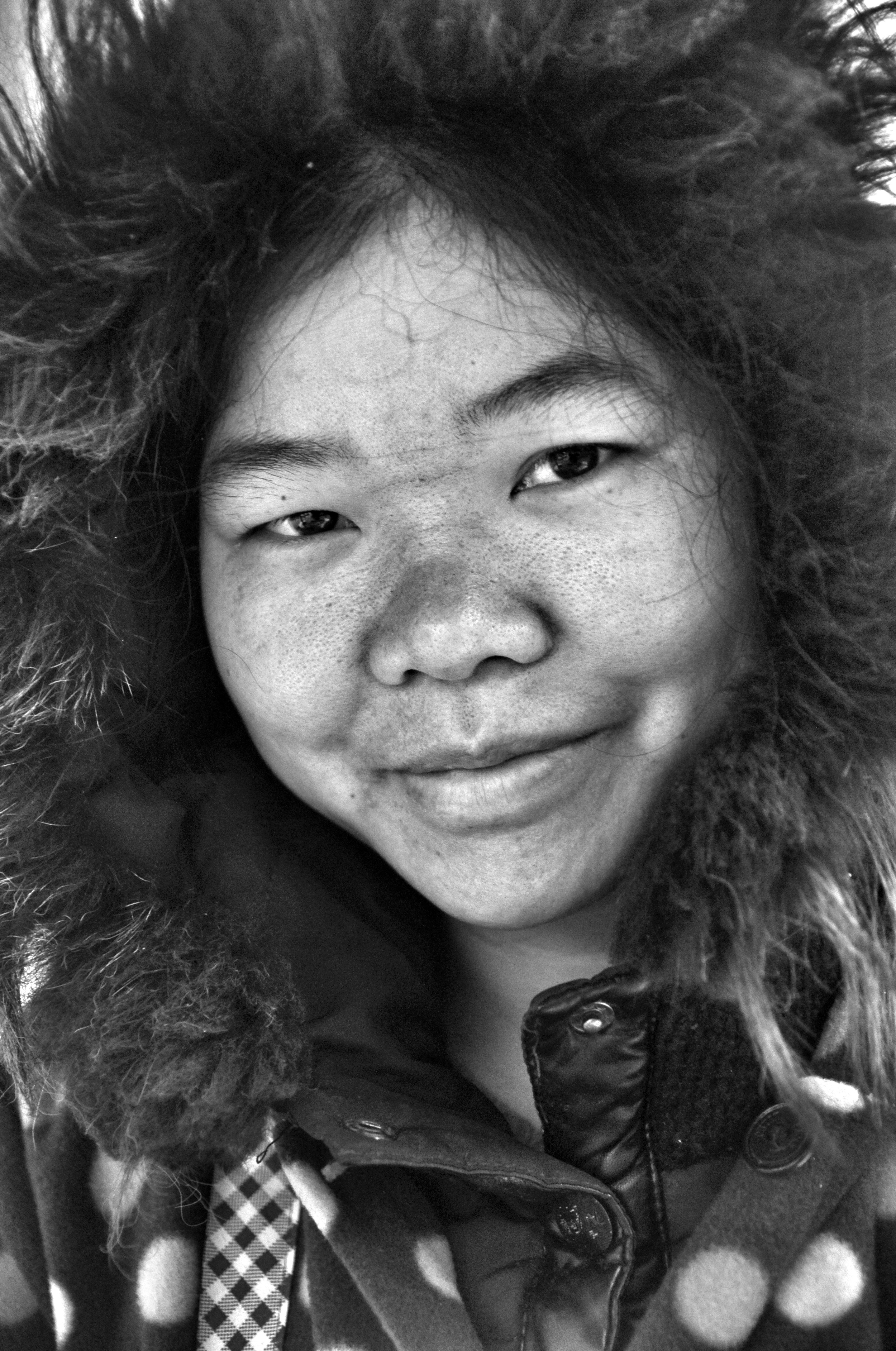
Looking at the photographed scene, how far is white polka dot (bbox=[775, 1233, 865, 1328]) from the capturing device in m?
1.00

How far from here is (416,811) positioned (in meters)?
1.18

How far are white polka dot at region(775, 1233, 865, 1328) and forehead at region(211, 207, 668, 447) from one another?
25.0 inches

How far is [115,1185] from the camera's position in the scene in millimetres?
1265

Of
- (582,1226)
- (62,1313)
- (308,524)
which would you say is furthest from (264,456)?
(62,1313)

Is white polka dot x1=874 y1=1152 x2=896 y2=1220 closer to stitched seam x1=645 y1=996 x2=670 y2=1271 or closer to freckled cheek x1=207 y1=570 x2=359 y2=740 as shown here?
stitched seam x1=645 y1=996 x2=670 y2=1271

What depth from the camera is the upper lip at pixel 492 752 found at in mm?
1109

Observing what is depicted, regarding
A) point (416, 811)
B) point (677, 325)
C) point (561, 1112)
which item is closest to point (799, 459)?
point (677, 325)

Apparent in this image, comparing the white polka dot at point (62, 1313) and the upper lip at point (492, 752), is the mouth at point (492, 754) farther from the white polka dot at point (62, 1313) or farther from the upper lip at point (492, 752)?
the white polka dot at point (62, 1313)

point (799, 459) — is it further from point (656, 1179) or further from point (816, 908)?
point (656, 1179)

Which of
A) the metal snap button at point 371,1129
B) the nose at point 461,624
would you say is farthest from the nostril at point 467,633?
the metal snap button at point 371,1129

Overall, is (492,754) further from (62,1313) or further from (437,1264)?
(62,1313)

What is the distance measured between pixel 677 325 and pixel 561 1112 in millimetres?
614

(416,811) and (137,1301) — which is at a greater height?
(416,811)

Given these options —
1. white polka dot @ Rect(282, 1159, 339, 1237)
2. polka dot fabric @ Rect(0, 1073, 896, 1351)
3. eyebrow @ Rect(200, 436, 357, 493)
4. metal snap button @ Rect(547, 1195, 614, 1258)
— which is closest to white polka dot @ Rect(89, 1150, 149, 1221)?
polka dot fabric @ Rect(0, 1073, 896, 1351)
